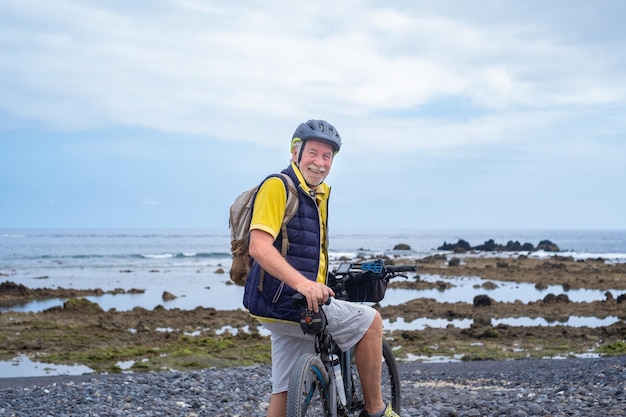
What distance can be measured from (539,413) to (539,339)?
1049cm

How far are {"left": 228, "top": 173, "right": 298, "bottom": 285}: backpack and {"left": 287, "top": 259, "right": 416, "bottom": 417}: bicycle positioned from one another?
1.53ft

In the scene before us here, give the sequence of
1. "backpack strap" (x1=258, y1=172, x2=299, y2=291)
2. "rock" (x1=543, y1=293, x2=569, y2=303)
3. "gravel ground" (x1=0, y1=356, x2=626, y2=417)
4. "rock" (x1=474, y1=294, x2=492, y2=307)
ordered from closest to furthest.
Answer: "backpack strap" (x1=258, y1=172, x2=299, y2=291), "gravel ground" (x1=0, y1=356, x2=626, y2=417), "rock" (x1=474, y1=294, x2=492, y2=307), "rock" (x1=543, y1=293, x2=569, y2=303)

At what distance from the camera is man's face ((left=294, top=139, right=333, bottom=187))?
4.04m

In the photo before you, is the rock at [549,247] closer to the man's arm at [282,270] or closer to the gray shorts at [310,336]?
the gray shorts at [310,336]

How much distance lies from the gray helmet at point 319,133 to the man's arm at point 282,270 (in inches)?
27.8

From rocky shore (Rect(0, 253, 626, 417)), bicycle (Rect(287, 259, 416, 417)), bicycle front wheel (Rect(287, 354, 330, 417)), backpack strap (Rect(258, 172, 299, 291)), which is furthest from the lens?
rocky shore (Rect(0, 253, 626, 417))

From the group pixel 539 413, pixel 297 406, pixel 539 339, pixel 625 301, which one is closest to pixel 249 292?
pixel 297 406

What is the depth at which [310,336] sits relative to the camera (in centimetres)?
417

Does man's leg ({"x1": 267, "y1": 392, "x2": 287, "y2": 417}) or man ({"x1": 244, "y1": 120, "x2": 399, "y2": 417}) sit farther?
man's leg ({"x1": 267, "y1": 392, "x2": 287, "y2": 417})

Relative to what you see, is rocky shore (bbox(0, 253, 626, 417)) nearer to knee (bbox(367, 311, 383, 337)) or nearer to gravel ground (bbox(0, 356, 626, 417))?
gravel ground (bbox(0, 356, 626, 417))

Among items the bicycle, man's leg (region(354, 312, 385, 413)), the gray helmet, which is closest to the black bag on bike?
the bicycle

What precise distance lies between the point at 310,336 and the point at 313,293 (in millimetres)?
618

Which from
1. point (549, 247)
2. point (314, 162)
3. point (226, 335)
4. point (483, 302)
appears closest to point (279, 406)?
point (314, 162)

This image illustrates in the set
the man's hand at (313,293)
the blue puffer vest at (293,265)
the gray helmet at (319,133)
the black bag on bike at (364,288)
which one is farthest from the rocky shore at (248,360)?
the gray helmet at (319,133)
